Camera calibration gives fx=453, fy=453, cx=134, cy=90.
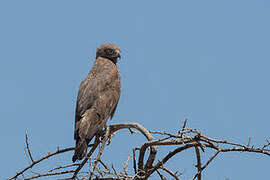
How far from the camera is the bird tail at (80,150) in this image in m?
5.23

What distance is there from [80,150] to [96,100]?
1277mm

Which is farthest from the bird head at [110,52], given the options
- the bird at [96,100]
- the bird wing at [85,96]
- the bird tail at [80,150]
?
the bird tail at [80,150]

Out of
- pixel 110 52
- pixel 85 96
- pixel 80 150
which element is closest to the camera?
pixel 80 150

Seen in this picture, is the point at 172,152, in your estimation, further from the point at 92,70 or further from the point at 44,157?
the point at 92,70

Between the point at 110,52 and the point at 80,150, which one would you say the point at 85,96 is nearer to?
the point at 80,150

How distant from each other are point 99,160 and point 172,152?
0.87m

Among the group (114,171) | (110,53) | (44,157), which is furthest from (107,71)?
(114,171)

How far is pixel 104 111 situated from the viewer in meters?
6.46

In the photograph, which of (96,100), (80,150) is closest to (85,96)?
(96,100)

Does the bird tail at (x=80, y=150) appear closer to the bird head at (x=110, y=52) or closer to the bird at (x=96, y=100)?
the bird at (x=96, y=100)

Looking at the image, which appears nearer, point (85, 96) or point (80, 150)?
point (80, 150)

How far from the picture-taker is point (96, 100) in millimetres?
6512

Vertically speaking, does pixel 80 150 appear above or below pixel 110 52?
below

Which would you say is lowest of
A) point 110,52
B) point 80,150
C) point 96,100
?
point 80,150
